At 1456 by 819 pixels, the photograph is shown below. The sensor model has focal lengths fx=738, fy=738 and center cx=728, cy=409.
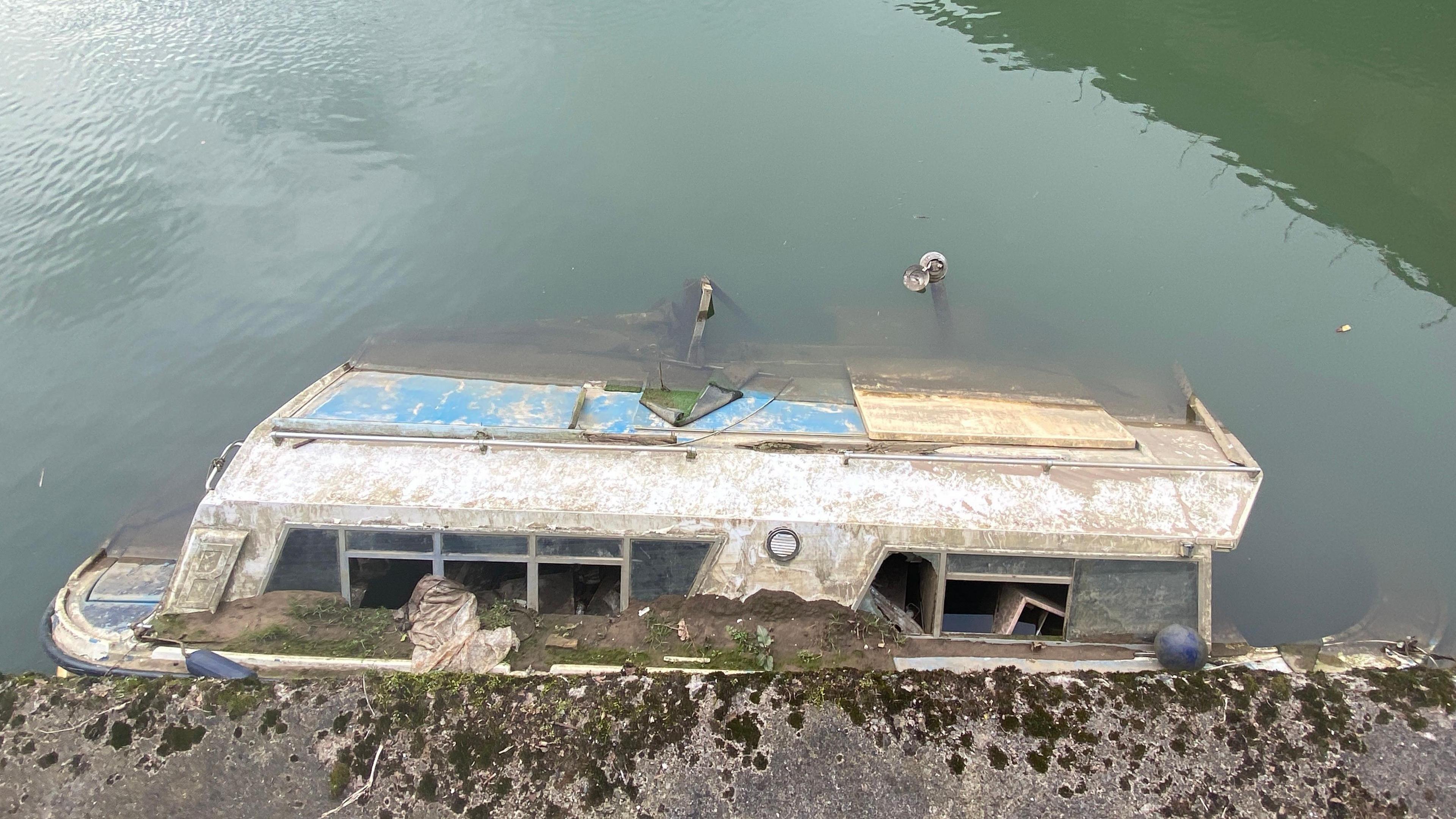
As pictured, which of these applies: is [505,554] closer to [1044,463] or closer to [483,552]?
[483,552]

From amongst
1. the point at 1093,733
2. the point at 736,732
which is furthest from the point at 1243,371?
the point at 736,732

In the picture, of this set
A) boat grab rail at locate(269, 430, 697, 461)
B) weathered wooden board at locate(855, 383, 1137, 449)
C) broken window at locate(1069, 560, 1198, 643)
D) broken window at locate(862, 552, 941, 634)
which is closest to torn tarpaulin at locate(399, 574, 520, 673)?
boat grab rail at locate(269, 430, 697, 461)

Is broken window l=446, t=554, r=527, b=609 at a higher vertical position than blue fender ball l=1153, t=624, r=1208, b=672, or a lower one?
lower

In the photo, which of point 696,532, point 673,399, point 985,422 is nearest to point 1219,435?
point 985,422

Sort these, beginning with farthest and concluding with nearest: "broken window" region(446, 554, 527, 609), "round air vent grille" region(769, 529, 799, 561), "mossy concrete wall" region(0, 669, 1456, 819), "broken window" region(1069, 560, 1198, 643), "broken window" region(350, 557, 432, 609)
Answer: "broken window" region(446, 554, 527, 609) < "broken window" region(350, 557, 432, 609) < "broken window" region(1069, 560, 1198, 643) < "round air vent grille" region(769, 529, 799, 561) < "mossy concrete wall" region(0, 669, 1456, 819)

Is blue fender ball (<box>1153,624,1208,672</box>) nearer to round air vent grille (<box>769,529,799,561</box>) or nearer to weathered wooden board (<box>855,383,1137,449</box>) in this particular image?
weathered wooden board (<box>855,383,1137,449</box>)

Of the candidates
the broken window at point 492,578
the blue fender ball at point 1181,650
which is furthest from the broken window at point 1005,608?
the broken window at point 492,578

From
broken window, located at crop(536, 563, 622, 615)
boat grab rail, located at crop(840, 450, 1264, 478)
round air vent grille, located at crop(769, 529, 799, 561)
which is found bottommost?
broken window, located at crop(536, 563, 622, 615)
